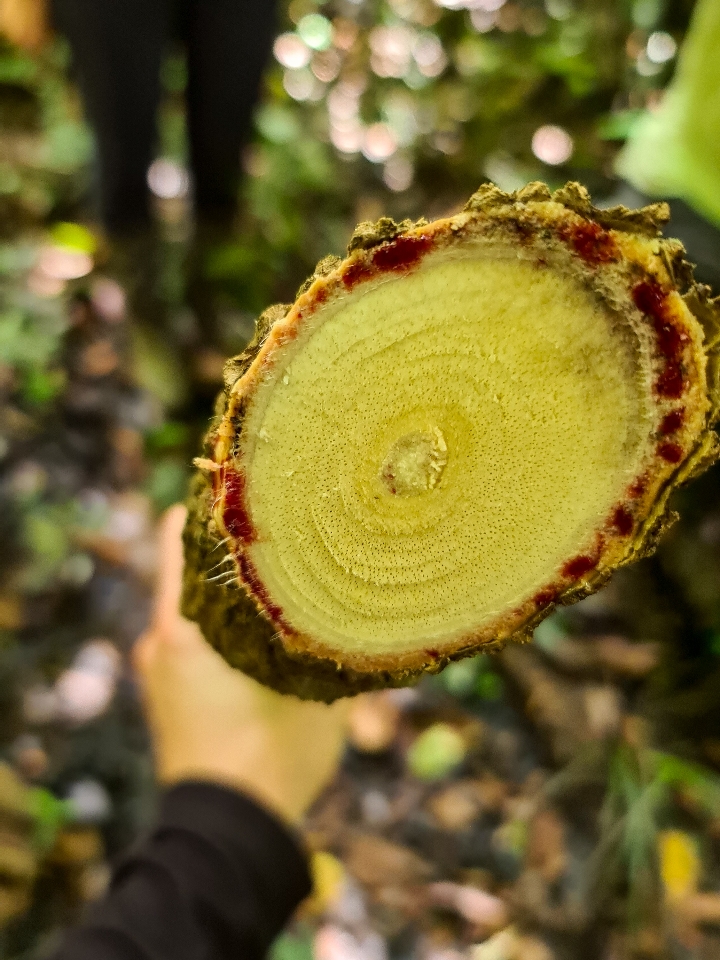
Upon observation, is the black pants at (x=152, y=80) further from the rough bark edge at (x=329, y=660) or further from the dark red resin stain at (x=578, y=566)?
the dark red resin stain at (x=578, y=566)

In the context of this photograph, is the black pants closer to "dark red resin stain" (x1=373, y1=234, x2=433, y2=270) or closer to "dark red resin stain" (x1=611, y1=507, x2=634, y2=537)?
"dark red resin stain" (x1=373, y1=234, x2=433, y2=270)

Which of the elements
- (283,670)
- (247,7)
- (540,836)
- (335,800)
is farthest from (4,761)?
(247,7)

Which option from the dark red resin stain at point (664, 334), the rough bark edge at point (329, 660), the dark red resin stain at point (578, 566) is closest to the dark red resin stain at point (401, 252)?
the rough bark edge at point (329, 660)

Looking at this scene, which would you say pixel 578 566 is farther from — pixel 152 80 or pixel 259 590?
Answer: pixel 152 80

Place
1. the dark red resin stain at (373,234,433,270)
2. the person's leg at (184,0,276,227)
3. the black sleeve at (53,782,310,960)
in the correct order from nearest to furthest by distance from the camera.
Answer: the dark red resin stain at (373,234,433,270) < the black sleeve at (53,782,310,960) < the person's leg at (184,0,276,227)

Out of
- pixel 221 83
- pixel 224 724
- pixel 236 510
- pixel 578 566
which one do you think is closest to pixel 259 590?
pixel 236 510

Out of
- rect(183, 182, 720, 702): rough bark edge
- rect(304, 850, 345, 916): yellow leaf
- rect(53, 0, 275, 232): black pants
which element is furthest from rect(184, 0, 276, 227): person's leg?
rect(304, 850, 345, 916): yellow leaf

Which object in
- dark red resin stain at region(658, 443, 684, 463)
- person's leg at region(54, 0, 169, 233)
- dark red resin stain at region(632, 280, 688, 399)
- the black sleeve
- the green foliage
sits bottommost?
the green foliage
